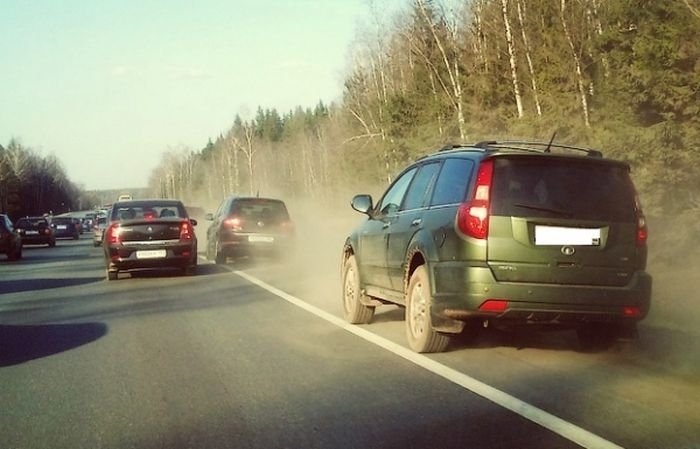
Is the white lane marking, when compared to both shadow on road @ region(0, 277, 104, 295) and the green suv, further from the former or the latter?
shadow on road @ region(0, 277, 104, 295)

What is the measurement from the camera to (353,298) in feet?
35.0

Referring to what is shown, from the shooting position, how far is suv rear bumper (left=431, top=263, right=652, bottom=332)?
295 inches

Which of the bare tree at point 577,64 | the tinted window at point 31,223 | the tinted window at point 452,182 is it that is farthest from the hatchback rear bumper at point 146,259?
the tinted window at point 31,223

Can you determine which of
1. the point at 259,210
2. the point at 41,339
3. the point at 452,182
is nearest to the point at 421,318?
the point at 452,182

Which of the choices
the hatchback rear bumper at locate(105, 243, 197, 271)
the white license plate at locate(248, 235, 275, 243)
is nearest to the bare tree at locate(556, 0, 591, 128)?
the white license plate at locate(248, 235, 275, 243)

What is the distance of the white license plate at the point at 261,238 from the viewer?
21.9m

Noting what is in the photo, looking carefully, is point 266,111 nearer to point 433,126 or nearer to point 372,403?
point 433,126

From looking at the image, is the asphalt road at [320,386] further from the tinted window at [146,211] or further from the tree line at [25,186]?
the tree line at [25,186]

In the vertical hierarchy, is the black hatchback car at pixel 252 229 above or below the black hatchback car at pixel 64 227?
above

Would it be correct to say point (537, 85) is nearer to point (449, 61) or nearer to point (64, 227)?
point (449, 61)

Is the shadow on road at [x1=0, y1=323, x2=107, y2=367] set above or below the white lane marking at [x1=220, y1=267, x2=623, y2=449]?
below

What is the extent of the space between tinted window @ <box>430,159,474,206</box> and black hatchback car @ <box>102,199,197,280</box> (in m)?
10.7

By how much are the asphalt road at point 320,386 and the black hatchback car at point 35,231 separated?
35972 mm

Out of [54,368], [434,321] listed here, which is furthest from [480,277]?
[54,368]
